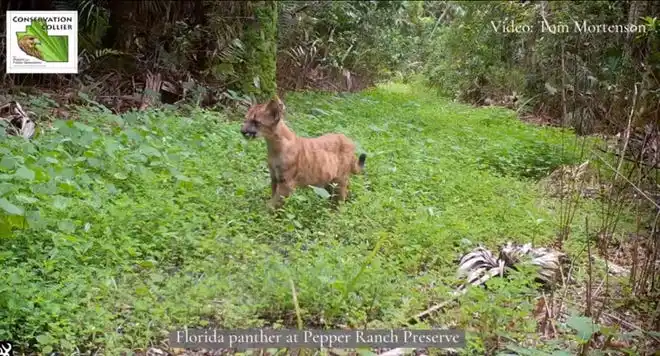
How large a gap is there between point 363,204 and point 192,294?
237cm

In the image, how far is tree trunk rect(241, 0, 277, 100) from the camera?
1009cm

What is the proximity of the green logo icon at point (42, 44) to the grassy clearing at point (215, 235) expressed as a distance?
1.03 meters

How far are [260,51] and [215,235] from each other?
5968 millimetres

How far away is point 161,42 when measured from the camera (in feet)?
33.5

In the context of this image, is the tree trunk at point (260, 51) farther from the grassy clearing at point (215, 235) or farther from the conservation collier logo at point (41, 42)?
the conservation collier logo at point (41, 42)

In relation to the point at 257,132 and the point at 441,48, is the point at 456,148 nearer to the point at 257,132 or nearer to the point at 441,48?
the point at 257,132

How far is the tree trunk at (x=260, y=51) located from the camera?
10094mm

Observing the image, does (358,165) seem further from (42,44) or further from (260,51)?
(42,44)

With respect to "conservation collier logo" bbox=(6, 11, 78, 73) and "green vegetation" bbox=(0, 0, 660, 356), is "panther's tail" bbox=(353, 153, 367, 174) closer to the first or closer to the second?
"green vegetation" bbox=(0, 0, 660, 356)

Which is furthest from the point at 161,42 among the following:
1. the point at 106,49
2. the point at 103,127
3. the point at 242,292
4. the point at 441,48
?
the point at 441,48

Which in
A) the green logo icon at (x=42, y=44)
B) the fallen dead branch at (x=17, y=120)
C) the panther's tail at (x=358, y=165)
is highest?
the green logo icon at (x=42, y=44)

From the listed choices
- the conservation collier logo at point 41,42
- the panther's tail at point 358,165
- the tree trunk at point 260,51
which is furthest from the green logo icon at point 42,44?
the panther's tail at point 358,165

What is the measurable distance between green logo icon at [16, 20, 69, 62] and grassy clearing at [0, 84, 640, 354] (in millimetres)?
1027

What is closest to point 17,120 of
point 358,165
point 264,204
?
point 264,204
